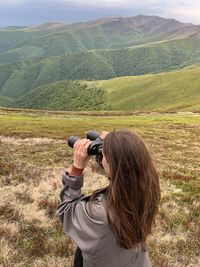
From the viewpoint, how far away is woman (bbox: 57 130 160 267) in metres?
4.75

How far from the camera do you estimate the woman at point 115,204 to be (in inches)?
187

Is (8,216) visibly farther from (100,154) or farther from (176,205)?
(100,154)

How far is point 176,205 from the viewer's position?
15406 millimetres

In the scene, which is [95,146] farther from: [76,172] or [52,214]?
[52,214]

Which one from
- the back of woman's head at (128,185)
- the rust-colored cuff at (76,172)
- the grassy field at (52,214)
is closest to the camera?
the back of woman's head at (128,185)

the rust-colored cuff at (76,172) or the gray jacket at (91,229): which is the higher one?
the rust-colored cuff at (76,172)

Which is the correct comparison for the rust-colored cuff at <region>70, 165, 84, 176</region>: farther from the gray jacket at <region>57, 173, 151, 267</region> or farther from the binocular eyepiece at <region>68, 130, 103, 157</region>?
the binocular eyepiece at <region>68, 130, 103, 157</region>

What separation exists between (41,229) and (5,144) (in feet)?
75.1

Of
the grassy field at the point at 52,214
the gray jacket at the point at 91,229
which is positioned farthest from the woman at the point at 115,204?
the grassy field at the point at 52,214

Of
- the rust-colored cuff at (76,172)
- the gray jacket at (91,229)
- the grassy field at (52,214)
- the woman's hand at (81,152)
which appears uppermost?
the woman's hand at (81,152)

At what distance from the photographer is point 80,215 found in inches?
192

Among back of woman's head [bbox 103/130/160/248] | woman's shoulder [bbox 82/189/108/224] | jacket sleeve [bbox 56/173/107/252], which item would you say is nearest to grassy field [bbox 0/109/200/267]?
back of woman's head [bbox 103/130/160/248]

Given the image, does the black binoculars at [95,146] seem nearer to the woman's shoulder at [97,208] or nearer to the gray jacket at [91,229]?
the gray jacket at [91,229]

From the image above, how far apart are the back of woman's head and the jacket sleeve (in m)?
0.16
